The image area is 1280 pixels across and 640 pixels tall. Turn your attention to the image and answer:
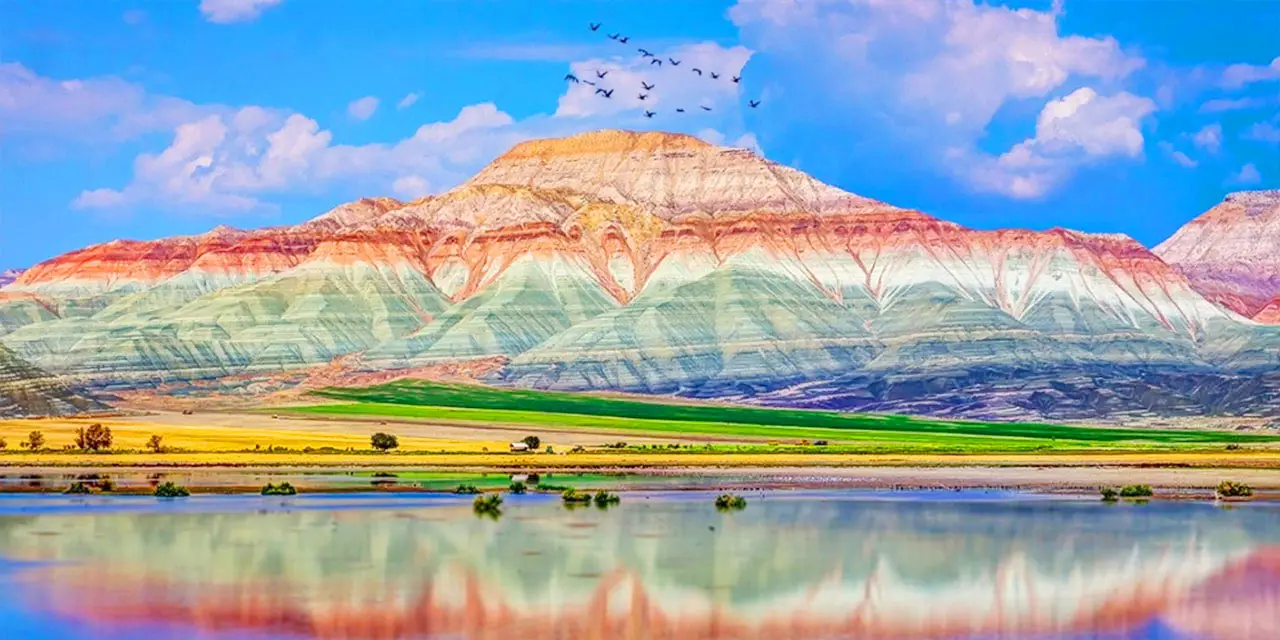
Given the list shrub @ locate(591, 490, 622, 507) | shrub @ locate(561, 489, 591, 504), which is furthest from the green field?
shrub @ locate(591, 490, 622, 507)

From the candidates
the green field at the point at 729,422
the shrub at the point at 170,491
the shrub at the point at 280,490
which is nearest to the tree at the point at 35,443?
the shrub at the point at 170,491

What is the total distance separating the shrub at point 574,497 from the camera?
213 ft

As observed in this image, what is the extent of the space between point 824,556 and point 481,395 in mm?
141870

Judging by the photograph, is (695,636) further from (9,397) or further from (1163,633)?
(9,397)

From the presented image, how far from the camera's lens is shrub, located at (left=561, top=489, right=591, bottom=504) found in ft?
213

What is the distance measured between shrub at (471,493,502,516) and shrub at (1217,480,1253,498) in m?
30.0

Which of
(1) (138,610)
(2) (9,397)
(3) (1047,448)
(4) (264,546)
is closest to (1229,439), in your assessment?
(3) (1047,448)

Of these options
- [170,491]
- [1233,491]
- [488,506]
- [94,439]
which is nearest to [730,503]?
[488,506]

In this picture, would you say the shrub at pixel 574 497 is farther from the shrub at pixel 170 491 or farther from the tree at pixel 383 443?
the tree at pixel 383 443

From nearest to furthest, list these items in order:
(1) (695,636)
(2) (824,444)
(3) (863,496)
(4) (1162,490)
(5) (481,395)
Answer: (1) (695,636)
(3) (863,496)
(4) (1162,490)
(2) (824,444)
(5) (481,395)

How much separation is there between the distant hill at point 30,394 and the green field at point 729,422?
2629 cm

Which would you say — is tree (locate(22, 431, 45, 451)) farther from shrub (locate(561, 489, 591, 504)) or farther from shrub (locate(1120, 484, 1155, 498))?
shrub (locate(1120, 484, 1155, 498))

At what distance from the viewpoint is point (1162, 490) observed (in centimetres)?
7669

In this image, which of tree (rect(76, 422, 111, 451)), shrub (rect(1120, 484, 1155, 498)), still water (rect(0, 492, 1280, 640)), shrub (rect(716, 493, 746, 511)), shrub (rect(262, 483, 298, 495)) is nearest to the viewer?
still water (rect(0, 492, 1280, 640))
